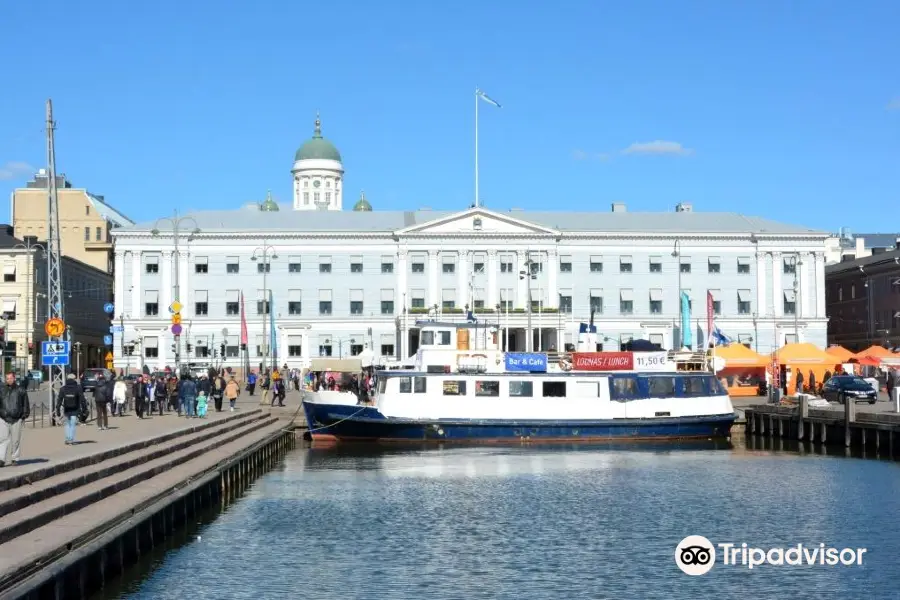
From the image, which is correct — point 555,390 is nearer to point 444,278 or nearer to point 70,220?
point 444,278

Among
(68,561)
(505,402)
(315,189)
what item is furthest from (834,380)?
(315,189)

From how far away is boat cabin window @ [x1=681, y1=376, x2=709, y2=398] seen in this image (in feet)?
201

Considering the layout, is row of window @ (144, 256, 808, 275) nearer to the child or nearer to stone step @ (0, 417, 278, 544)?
the child

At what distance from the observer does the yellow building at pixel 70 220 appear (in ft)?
475

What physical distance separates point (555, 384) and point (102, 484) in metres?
32.5

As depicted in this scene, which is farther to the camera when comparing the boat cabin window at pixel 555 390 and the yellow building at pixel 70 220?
the yellow building at pixel 70 220

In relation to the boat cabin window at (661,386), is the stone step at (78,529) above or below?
below

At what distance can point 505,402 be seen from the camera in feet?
196

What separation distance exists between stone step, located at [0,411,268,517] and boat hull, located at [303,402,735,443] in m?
8.97

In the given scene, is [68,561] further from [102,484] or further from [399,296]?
[399,296]

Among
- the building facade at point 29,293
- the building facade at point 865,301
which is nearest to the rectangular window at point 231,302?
the building facade at point 29,293

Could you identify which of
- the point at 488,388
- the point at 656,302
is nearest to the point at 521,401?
the point at 488,388

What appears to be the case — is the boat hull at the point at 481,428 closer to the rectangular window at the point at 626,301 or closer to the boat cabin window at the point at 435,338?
the boat cabin window at the point at 435,338

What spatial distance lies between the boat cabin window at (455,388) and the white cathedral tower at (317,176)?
369ft
